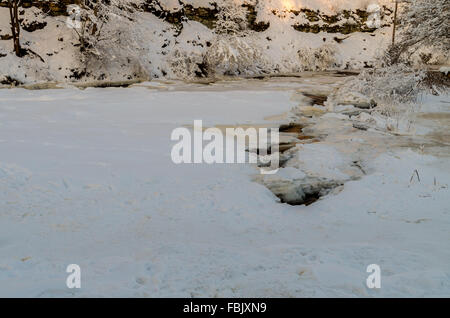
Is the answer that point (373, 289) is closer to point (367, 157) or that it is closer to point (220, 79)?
point (367, 157)

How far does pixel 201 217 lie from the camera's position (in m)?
4.93

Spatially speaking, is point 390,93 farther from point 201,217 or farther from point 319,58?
point 319,58

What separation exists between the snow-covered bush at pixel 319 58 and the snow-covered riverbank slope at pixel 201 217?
15810mm

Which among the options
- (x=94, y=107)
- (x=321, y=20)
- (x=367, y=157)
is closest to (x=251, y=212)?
(x=367, y=157)

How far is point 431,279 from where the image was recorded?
3111mm

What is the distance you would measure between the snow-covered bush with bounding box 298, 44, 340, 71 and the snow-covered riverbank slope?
15810 millimetres

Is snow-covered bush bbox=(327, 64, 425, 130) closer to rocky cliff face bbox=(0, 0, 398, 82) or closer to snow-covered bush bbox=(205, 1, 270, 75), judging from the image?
snow-covered bush bbox=(205, 1, 270, 75)

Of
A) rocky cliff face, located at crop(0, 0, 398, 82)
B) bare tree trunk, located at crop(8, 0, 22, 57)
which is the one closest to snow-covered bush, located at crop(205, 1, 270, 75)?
rocky cliff face, located at crop(0, 0, 398, 82)

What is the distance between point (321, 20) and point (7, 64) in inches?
829

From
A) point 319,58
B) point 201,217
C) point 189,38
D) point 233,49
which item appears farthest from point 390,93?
point 189,38

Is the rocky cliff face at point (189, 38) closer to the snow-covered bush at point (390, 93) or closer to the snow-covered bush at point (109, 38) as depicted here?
the snow-covered bush at point (109, 38)

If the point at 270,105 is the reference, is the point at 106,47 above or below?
above

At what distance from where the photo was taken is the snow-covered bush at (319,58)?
80.9ft
